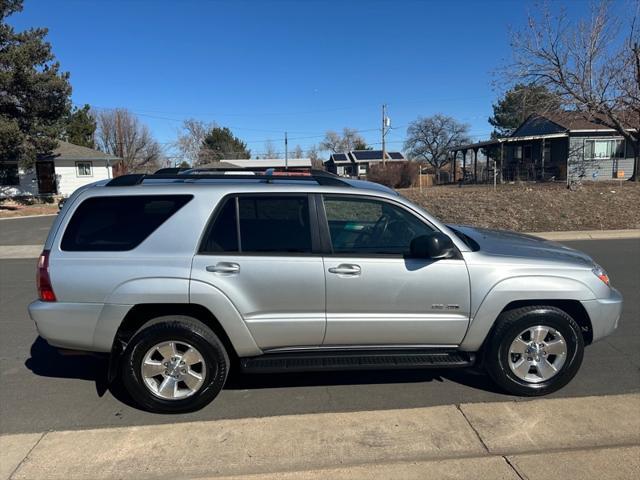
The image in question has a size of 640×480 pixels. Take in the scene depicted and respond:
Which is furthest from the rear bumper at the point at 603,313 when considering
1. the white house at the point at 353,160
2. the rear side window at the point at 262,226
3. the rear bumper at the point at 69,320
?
the white house at the point at 353,160

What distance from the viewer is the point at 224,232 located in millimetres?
3504

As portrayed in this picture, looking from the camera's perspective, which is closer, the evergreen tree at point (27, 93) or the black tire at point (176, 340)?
the black tire at point (176, 340)

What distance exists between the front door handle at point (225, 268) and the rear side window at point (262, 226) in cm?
12

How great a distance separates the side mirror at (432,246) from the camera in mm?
3378

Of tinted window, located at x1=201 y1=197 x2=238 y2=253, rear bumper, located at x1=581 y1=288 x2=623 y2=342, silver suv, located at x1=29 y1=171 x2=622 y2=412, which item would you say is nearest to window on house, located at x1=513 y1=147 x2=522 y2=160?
rear bumper, located at x1=581 y1=288 x2=623 y2=342

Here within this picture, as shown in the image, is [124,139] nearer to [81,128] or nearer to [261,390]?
[81,128]

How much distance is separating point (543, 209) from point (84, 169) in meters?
30.1

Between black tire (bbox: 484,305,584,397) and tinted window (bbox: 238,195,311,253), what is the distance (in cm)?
160

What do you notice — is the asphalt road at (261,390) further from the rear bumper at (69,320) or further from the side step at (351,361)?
the rear bumper at (69,320)

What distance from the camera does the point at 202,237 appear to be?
11.3 ft

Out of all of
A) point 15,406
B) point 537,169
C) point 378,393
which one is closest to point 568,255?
point 378,393

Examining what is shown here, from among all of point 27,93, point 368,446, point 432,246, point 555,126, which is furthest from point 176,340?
point 555,126

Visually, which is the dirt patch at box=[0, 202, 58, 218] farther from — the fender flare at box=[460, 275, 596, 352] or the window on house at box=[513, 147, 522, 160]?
the window on house at box=[513, 147, 522, 160]

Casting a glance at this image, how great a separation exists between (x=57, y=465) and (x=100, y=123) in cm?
6266
